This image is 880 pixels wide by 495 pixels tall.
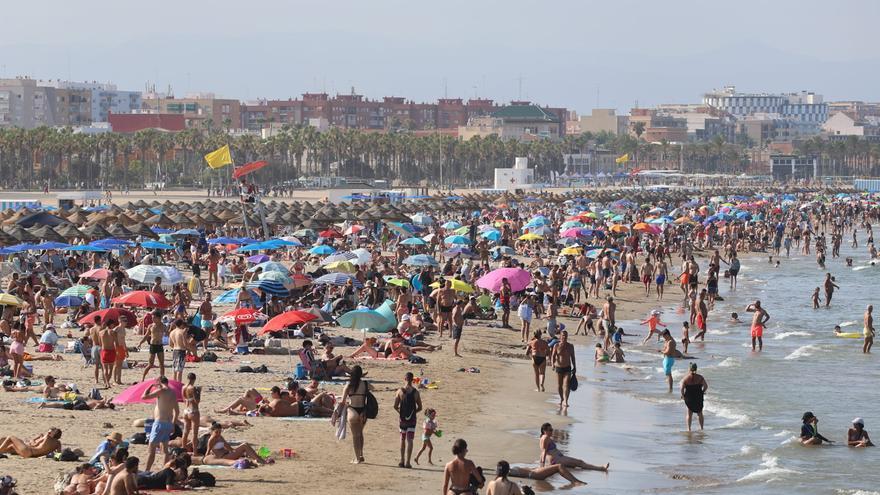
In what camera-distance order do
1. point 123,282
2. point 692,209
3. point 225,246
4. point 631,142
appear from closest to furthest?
point 123,282, point 225,246, point 692,209, point 631,142

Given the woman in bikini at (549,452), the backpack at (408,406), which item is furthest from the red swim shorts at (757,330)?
the backpack at (408,406)

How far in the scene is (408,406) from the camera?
14078 mm

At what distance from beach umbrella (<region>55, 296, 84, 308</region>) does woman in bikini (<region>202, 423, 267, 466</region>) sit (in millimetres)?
10702

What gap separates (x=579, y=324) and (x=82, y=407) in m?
15.2

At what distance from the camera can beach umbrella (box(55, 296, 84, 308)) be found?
23.7m

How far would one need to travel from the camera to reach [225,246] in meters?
39.7

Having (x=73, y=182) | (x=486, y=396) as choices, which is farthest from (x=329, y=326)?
(x=73, y=182)

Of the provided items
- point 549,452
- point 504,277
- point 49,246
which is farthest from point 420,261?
point 549,452

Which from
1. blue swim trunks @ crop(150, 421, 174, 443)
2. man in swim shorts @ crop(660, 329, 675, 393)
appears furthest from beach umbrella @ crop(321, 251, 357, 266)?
blue swim trunks @ crop(150, 421, 174, 443)

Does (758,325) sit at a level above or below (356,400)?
below

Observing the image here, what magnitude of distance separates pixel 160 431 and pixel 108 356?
15.6 feet

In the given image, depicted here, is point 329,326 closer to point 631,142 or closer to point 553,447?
point 553,447

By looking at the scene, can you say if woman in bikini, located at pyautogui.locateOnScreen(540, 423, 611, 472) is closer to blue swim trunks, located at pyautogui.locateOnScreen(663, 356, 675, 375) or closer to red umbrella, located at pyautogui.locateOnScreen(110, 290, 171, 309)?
blue swim trunks, located at pyautogui.locateOnScreen(663, 356, 675, 375)

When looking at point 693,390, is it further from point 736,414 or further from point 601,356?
point 601,356
